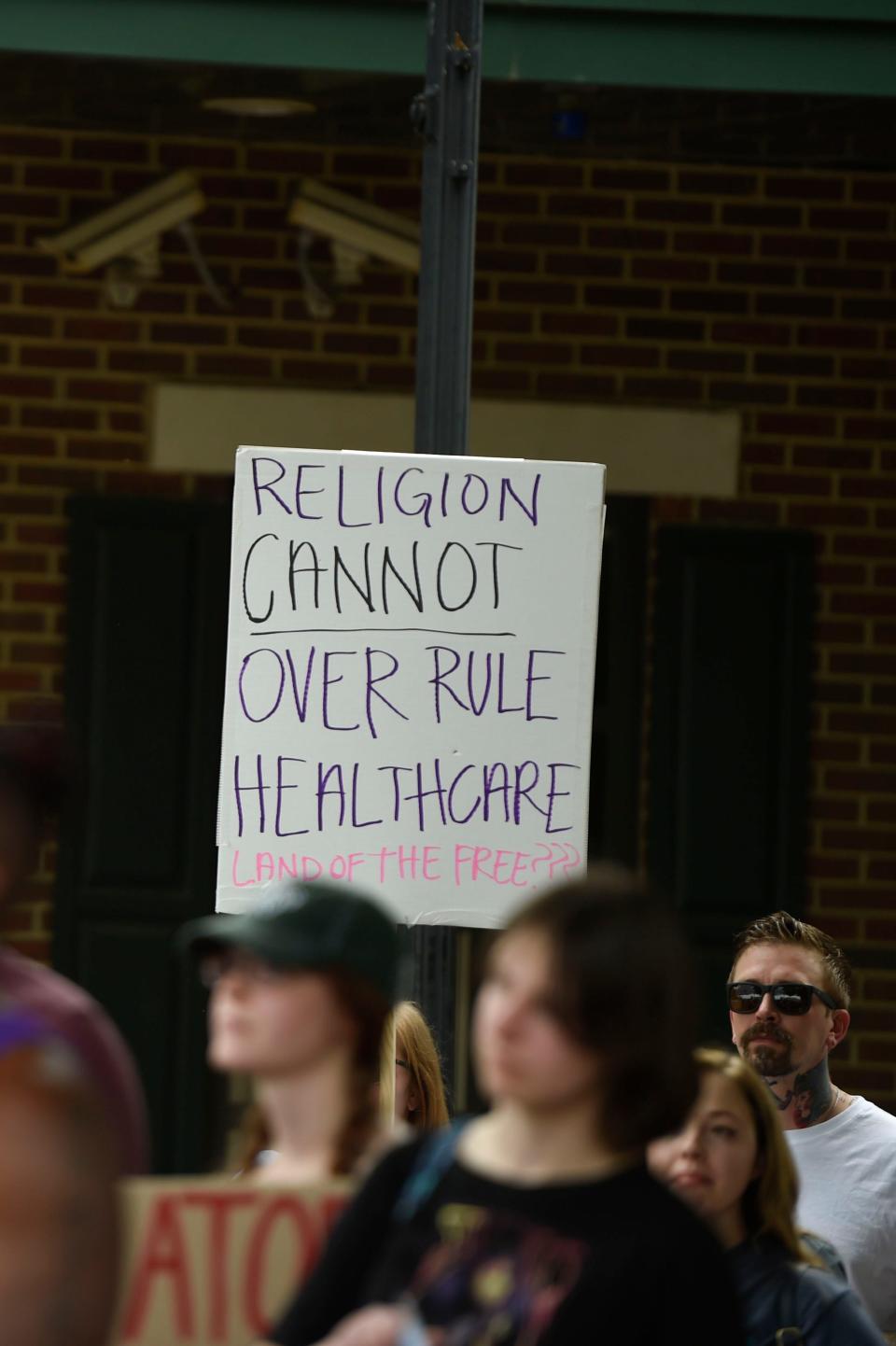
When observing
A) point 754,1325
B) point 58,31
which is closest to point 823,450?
point 58,31

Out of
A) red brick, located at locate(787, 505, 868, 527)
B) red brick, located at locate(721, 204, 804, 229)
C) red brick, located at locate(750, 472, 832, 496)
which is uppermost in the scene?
red brick, located at locate(721, 204, 804, 229)

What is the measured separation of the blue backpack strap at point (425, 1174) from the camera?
2020 millimetres

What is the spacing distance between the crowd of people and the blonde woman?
721 mm

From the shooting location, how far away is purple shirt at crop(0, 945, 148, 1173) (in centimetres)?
209

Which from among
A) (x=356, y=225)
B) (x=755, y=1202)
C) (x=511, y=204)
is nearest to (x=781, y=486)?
(x=511, y=204)

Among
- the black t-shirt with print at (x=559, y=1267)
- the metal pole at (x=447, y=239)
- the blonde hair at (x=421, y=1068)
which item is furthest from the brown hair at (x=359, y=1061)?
the metal pole at (x=447, y=239)

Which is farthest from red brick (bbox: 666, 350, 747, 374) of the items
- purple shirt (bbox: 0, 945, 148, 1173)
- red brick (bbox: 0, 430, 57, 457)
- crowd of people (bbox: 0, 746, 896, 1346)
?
purple shirt (bbox: 0, 945, 148, 1173)

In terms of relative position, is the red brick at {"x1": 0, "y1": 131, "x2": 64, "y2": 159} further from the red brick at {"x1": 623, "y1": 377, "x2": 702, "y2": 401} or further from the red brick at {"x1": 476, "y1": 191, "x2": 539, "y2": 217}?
the red brick at {"x1": 623, "y1": 377, "x2": 702, "y2": 401}

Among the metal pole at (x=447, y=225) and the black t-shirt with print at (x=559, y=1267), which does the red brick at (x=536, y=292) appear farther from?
the black t-shirt with print at (x=559, y=1267)

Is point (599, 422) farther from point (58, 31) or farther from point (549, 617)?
point (549, 617)

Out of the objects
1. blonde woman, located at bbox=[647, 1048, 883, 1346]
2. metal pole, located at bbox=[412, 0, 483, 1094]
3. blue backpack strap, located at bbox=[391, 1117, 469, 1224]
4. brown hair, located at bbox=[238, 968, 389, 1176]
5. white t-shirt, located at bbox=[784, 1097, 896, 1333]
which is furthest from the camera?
metal pole, located at bbox=[412, 0, 483, 1094]

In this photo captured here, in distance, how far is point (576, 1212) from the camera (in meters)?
1.96

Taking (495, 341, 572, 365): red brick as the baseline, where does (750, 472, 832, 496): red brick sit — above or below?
below

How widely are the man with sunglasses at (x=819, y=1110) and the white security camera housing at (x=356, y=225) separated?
2.91 m
